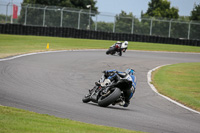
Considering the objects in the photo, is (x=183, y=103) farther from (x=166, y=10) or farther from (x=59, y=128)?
(x=166, y=10)

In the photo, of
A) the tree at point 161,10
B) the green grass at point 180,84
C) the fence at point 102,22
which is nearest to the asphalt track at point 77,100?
the green grass at point 180,84

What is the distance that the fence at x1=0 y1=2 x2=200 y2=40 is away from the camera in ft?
122

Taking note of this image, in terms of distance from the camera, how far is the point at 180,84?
1438 centimetres

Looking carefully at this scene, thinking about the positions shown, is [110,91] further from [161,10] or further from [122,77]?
[161,10]

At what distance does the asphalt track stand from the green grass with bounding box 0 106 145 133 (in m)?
0.58

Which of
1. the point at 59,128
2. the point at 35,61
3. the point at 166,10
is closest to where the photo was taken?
the point at 59,128

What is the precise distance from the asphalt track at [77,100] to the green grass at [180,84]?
1.75ft

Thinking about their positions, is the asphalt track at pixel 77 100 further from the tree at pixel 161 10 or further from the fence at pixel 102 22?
the tree at pixel 161 10

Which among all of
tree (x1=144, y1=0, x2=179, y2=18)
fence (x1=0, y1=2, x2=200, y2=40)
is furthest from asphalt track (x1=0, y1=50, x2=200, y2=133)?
tree (x1=144, y1=0, x2=179, y2=18)

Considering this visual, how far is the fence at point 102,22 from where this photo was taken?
122 feet

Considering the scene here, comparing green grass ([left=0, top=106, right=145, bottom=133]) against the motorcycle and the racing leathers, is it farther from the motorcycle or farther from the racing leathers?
the racing leathers

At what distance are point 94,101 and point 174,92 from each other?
4249mm

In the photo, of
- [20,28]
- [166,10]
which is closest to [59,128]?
[20,28]

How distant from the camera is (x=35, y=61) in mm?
17484
